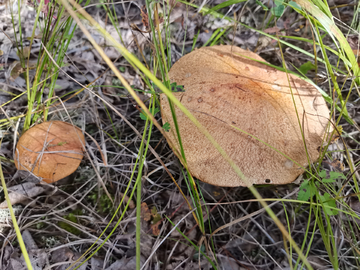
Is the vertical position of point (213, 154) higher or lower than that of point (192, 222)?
higher

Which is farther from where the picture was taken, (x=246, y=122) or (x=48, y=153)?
(x=48, y=153)

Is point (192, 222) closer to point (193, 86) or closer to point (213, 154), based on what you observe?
point (213, 154)

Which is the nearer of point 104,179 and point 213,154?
point 213,154

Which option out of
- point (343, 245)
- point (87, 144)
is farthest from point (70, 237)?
point (343, 245)

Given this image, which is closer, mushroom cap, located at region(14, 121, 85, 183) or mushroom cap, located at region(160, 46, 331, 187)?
mushroom cap, located at region(160, 46, 331, 187)

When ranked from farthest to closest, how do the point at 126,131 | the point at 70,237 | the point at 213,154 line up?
the point at 126,131, the point at 70,237, the point at 213,154

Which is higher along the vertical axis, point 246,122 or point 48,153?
point 246,122
